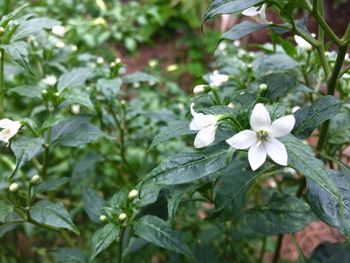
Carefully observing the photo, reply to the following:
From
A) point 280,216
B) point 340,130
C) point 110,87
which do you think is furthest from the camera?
point 110,87

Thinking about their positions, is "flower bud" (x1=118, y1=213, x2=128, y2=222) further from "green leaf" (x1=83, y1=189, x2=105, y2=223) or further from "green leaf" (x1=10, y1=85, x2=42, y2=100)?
"green leaf" (x1=10, y1=85, x2=42, y2=100)

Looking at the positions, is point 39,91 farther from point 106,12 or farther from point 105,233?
point 106,12

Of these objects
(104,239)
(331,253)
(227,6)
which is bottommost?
(331,253)

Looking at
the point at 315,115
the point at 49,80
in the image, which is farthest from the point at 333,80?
the point at 49,80

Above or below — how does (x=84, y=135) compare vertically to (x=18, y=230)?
above

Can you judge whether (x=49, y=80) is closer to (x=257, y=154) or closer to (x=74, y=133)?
(x=74, y=133)

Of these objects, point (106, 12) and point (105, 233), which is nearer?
point (105, 233)

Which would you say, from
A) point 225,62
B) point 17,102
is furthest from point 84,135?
point 17,102
